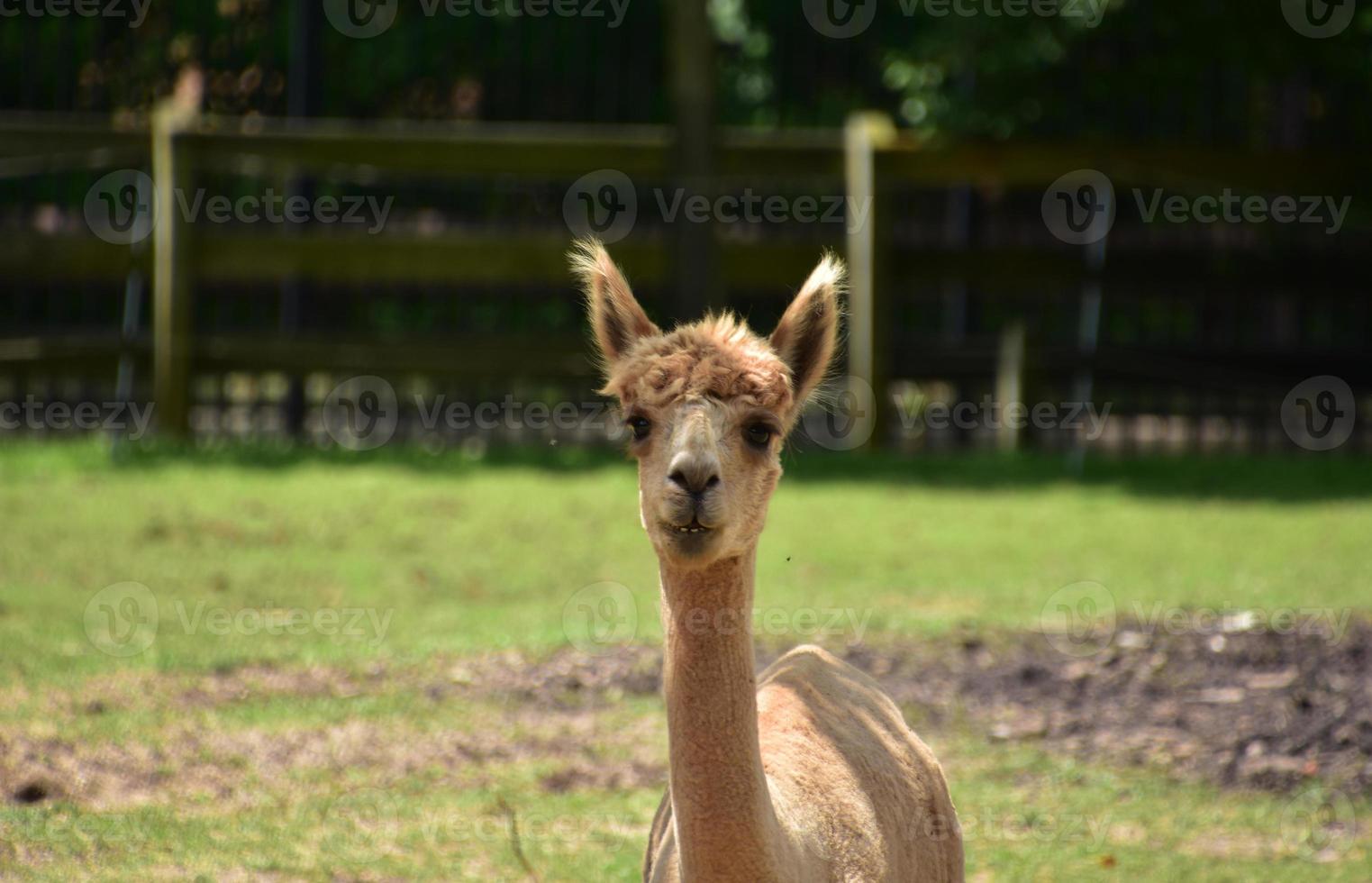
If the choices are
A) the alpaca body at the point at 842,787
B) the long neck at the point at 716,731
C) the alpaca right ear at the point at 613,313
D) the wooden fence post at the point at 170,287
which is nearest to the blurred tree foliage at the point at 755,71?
the wooden fence post at the point at 170,287

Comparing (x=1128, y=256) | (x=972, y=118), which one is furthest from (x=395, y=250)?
(x=1128, y=256)

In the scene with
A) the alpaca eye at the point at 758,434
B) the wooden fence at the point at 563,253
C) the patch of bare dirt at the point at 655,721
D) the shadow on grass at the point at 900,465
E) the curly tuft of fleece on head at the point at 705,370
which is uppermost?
the wooden fence at the point at 563,253

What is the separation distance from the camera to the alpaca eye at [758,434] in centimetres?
362

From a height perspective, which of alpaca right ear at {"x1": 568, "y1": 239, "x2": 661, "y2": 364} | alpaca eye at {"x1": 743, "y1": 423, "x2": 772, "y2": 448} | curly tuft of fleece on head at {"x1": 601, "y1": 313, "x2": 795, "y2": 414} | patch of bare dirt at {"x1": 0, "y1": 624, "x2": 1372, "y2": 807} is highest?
alpaca right ear at {"x1": 568, "y1": 239, "x2": 661, "y2": 364}

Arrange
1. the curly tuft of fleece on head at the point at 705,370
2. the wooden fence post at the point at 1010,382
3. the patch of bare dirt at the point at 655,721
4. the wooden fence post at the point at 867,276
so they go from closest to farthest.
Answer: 1. the curly tuft of fleece on head at the point at 705,370
2. the patch of bare dirt at the point at 655,721
3. the wooden fence post at the point at 867,276
4. the wooden fence post at the point at 1010,382

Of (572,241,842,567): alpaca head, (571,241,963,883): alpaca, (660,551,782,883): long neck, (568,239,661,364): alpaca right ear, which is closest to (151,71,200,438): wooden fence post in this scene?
(571,241,963,883): alpaca

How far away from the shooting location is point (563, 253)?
13.6 metres

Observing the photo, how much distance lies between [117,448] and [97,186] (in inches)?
156

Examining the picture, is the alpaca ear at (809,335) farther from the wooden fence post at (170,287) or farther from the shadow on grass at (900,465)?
the wooden fence post at (170,287)

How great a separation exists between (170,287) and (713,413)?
10650 mm

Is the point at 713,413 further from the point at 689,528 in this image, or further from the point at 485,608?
the point at 485,608

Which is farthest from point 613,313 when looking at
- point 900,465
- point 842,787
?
point 900,465

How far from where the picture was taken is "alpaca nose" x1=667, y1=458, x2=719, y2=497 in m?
3.35

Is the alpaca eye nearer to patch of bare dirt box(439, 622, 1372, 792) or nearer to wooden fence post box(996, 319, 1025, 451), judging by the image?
patch of bare dirt box(439, 622, 1372, 792)
